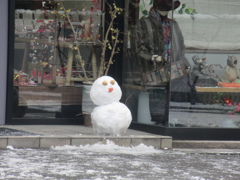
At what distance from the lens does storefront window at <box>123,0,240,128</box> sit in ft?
39.3

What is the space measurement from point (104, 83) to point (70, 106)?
2.09 m

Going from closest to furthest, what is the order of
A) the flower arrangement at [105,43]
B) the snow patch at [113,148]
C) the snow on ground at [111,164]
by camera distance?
1. the snow on ground at [111,164]
2. the snow patch at [113,148]
3. the flower arrangement at [105,43]

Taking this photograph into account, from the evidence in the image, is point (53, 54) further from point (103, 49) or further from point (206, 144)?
point (206, 144)

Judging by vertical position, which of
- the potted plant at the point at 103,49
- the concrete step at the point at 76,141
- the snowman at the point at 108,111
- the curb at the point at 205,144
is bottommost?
the curb at the point at 205,144

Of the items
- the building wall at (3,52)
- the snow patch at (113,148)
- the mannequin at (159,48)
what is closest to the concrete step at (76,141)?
the snow patch at (113,148)

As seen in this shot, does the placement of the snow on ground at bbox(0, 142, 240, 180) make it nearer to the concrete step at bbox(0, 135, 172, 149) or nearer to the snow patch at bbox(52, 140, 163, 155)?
the snow patch at bbox(52, 140, 163, 155)

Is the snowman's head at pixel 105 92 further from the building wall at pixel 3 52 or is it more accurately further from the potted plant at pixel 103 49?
the building wall at pixel 3 52

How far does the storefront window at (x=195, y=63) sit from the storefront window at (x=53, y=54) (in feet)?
4.77

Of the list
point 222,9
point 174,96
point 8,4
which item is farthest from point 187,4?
point 8,4

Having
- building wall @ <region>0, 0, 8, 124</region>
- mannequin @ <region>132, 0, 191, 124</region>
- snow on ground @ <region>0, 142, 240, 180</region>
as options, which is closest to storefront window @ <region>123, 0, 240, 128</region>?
mannequin @ <region>132, 0, 191, 124</region>

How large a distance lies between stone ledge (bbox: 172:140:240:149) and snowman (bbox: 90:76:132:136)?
3.15 ft

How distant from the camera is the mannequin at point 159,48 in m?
12.0

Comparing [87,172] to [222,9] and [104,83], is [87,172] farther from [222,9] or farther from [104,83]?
[222,9]

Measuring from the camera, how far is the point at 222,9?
12086 millimetres
